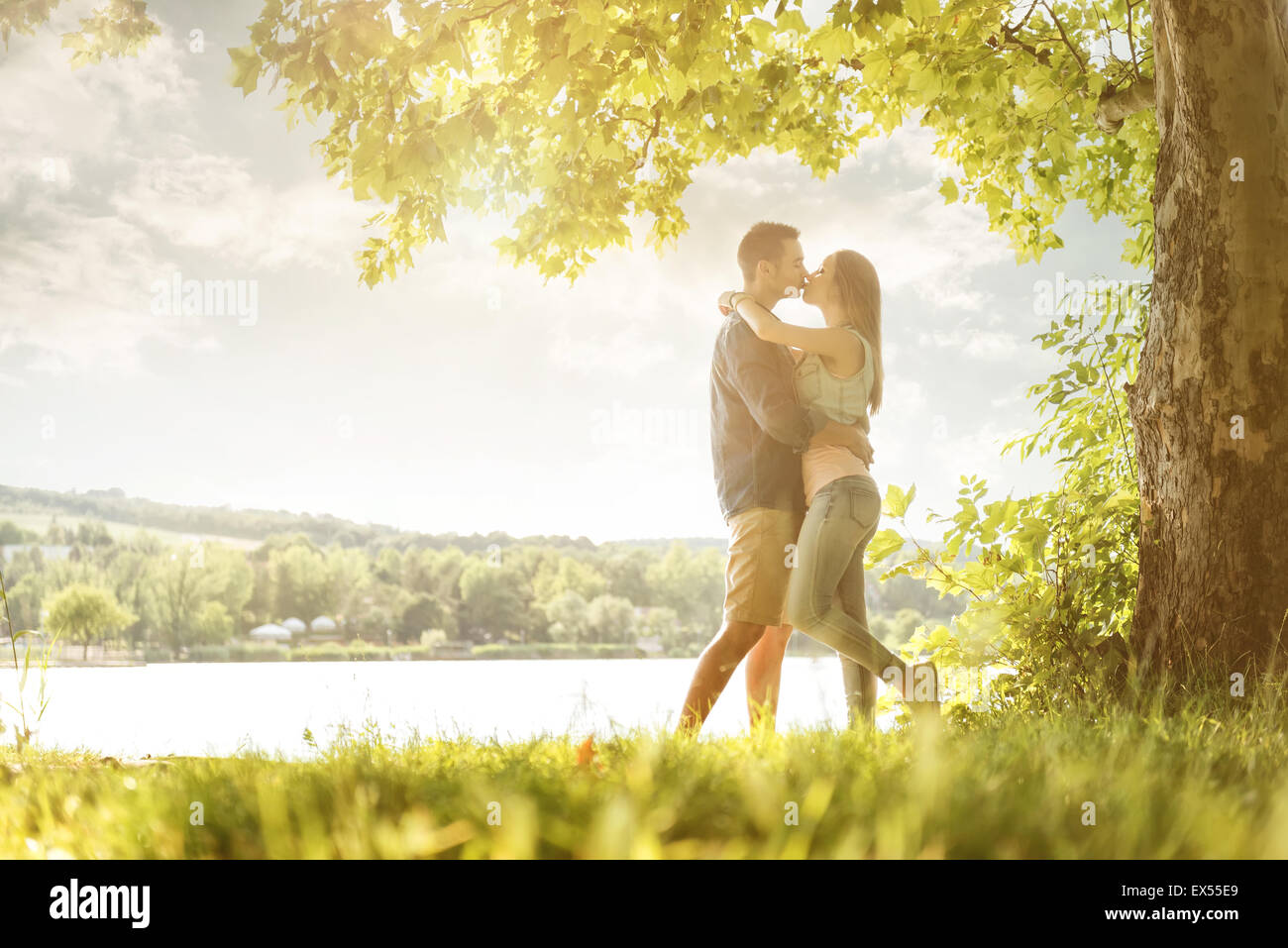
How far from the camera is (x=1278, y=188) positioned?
3.93 meters

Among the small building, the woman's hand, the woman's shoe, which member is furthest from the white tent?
the woman's shoe

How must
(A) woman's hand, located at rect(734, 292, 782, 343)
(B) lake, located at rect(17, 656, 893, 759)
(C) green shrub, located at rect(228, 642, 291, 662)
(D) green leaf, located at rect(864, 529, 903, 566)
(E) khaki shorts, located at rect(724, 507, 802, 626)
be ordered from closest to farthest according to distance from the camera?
1. (B) lake, located at rect(17, 656, 893, 759)
2. (A) woman's hand, located at rect(734, 292, 782, 343)
3. (E) khaki shorts, located at rect(724, 507, 802, 626)
4. (D) green leaf, located at rect(864, 529, 903, 566)
5. (C) green shrub, located at rect(228, 642, 291, 662)

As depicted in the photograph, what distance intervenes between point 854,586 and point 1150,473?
61.1 inches

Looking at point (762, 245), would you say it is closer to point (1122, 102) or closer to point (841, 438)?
point (841, 438)

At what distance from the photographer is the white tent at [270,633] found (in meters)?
60.1

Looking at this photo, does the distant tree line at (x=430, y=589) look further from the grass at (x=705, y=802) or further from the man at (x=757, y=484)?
the grass at (x=705, y=802)

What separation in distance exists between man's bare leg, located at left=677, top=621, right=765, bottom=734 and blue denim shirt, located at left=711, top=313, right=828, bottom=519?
58 centimetres

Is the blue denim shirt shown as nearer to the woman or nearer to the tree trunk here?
the woman

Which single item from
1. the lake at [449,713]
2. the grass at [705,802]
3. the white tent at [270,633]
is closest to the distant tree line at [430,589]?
the white tent at [270,633]

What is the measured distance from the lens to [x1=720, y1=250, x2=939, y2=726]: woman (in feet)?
12.4

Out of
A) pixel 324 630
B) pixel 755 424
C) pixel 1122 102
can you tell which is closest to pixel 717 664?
pixel 755 424
